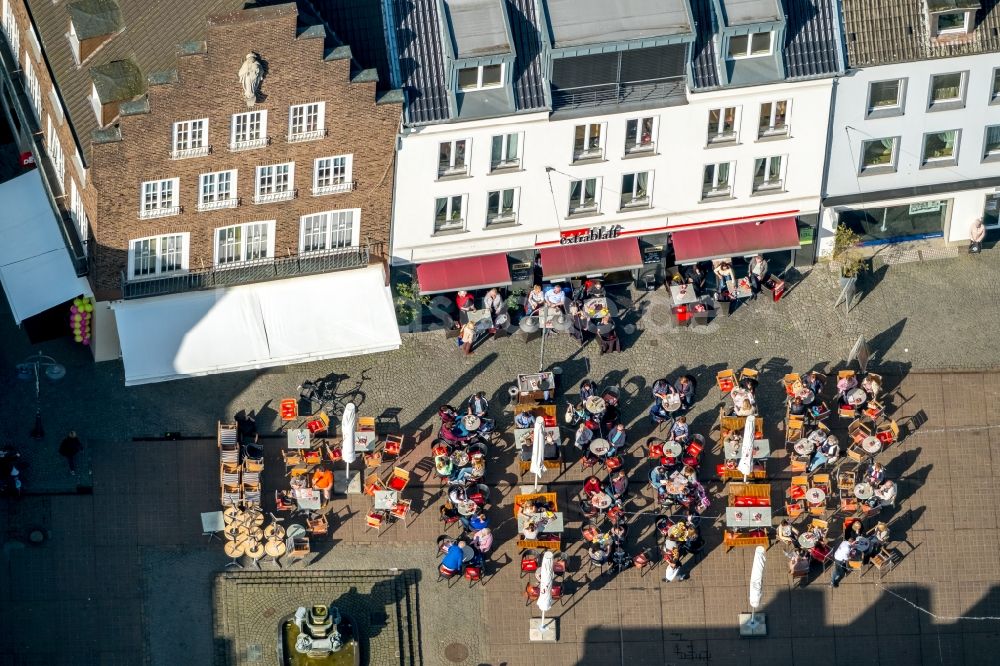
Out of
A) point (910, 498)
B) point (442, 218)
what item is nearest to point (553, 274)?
point (442, 218)

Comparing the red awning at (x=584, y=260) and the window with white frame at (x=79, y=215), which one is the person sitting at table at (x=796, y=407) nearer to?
the red awning at (x=584, y=260)

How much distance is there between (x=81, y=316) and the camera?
7919cm

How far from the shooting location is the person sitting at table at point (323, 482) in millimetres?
78562

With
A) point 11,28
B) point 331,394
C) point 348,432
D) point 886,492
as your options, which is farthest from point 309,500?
point 11,28

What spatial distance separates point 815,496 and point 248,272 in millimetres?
23810

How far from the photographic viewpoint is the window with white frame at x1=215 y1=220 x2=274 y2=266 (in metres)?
78.6

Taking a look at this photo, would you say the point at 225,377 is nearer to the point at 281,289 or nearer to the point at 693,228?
the point at 281,289

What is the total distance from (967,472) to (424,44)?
27.4 m

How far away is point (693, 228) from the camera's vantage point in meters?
81.4

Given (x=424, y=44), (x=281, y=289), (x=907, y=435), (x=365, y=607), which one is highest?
(x=424, y=44)

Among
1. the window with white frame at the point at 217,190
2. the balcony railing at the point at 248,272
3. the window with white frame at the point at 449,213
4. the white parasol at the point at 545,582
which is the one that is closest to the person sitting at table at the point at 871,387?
the white parasol at the point at 545,582

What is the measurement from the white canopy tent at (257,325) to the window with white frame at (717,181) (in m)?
13.3

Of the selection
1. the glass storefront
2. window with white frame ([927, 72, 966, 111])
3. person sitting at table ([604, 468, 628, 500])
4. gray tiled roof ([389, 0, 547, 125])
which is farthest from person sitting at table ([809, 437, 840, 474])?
gray tiled roof ([389, 0, 547, 125])

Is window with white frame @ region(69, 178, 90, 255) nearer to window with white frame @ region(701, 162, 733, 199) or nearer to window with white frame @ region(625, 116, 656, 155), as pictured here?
window with white frame @ region(625, 116, 656, 155)
